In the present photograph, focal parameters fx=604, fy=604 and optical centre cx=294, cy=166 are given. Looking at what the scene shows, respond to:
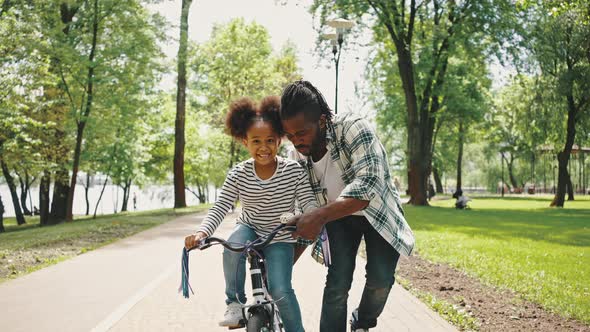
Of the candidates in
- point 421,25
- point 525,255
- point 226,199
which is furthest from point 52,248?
point 421,25

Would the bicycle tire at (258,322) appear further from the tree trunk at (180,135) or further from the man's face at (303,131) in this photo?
the tree trunk at (180,135)

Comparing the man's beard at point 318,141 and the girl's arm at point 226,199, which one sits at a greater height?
the man's beard at point 318,141

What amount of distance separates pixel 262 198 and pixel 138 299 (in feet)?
12.7

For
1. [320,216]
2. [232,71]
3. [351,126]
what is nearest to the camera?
[320,216]

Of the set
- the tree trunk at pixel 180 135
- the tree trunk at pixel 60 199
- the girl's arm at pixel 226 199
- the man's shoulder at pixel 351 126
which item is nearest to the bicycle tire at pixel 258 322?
the girl's arm at pixel 226 199

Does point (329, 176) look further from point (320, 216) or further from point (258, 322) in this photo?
point (258, 322)

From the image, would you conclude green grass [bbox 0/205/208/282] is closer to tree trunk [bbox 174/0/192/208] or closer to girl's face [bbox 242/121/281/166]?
girl's face [bbox 242/121/281/166]

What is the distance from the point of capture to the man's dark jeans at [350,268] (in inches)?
145

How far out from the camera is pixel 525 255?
36.8 feet

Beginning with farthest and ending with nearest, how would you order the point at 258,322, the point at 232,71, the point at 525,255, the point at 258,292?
the point at 232,71
the point at 525,255
the point at 258,292
the point at 258,322

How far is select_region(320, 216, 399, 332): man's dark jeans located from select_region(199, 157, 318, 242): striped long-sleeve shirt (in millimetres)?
294

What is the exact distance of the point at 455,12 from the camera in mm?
28484

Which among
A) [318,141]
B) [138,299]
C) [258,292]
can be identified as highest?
[318,141]

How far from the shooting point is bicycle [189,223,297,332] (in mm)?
3279
